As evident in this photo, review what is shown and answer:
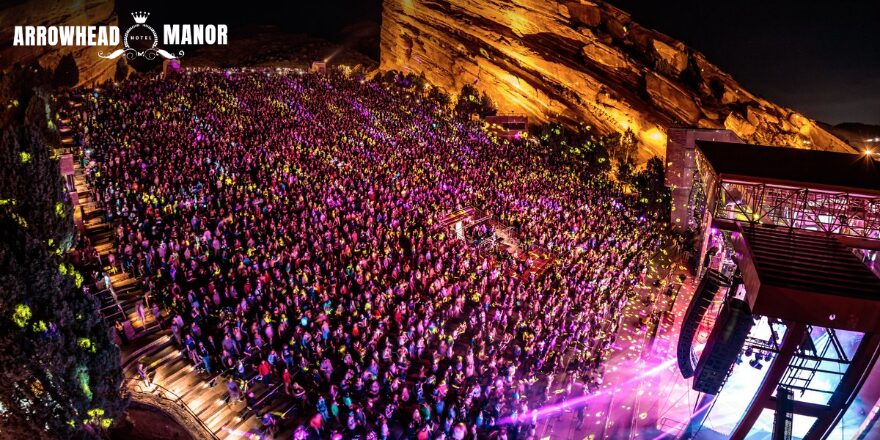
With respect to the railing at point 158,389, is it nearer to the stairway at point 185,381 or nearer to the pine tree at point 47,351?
the stairway at point 185,381

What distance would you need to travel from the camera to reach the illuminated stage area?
700 centimetres

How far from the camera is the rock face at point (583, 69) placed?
39.0 metres

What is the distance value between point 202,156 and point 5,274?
1318 cm

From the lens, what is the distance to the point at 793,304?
22.7ft

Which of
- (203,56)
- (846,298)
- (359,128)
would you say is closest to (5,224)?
(846,298)

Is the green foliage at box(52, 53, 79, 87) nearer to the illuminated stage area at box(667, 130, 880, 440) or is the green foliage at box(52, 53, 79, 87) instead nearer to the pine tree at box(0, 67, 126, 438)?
the pine tree at box(0, 67, 126, 438)

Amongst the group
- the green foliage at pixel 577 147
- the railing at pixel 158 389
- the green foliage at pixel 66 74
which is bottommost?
the railing at pixel 158 389

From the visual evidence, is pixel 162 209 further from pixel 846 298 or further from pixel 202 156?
pixel 846 298

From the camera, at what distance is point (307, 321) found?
11.3 meters

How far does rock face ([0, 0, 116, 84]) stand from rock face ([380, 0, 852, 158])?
113 feet

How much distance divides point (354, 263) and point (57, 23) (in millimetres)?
52171

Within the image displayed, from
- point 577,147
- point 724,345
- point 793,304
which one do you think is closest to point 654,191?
point 577,147

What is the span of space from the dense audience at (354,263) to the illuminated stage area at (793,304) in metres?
3.94

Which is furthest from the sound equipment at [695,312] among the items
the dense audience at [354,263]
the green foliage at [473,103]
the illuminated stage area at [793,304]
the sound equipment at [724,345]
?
the green foliage at [473,103]
